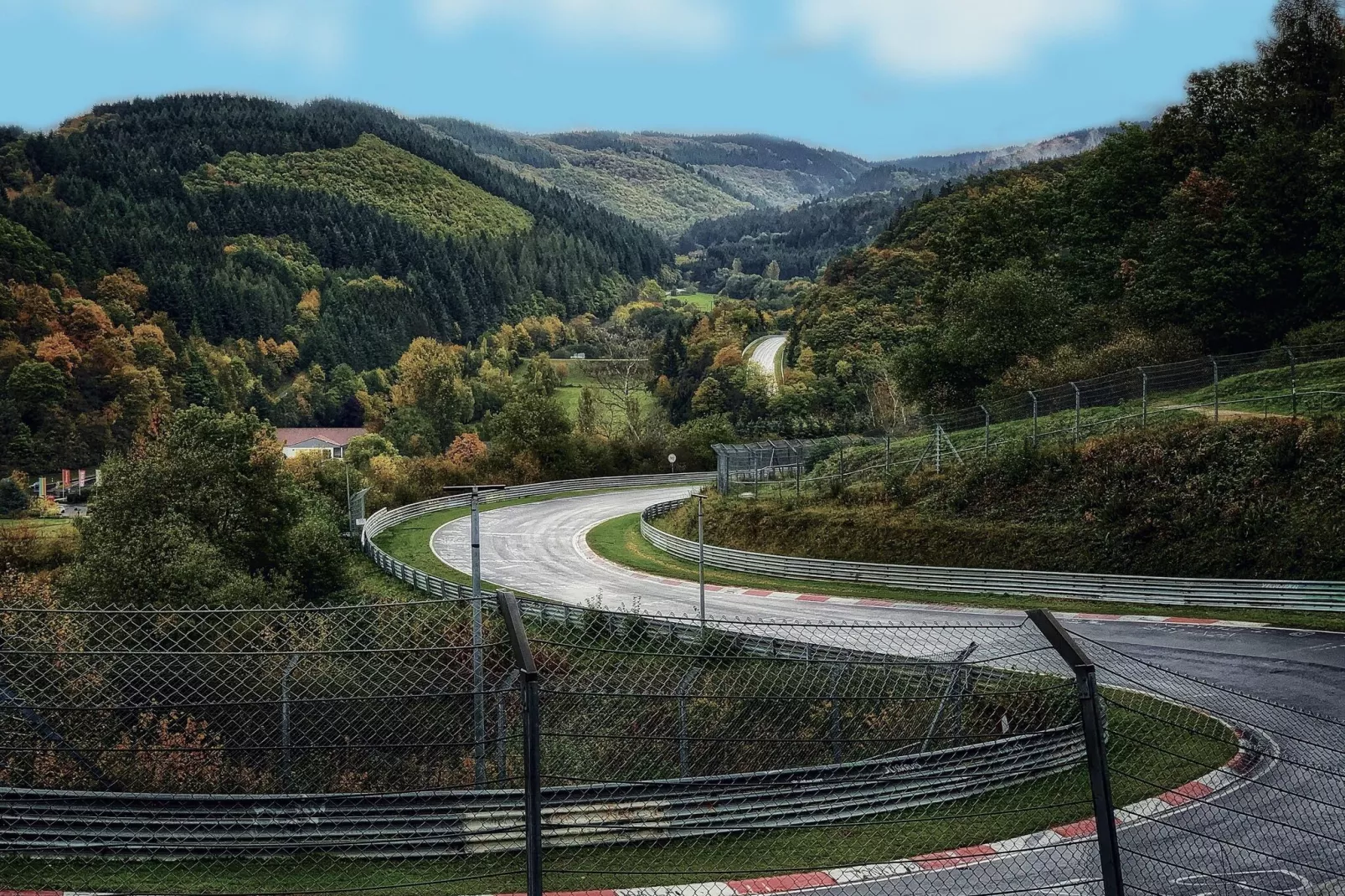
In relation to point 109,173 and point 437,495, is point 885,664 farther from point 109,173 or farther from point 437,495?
point 109,173

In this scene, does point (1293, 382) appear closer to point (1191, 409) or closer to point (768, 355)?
point (1191, 409)

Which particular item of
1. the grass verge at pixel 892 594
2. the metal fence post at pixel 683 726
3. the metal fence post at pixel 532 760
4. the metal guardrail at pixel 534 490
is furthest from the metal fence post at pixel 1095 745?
the metal guardrail at pixel 534 490

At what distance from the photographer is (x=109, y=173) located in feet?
633

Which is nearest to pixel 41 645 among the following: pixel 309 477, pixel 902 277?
pixel 309 477

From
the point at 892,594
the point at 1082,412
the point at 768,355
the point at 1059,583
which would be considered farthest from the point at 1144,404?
the point at 768,355

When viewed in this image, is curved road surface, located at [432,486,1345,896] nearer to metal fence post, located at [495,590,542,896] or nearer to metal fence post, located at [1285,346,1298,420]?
metal fence post, located at [495,590,542,896]

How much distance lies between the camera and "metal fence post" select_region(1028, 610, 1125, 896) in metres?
5.09

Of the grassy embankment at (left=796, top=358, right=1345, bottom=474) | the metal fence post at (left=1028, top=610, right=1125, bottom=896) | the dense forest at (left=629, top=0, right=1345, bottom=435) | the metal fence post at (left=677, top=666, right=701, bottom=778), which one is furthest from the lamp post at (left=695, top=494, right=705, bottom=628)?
the dense forest at (left=629, top=0, right=1345, bottom=435)

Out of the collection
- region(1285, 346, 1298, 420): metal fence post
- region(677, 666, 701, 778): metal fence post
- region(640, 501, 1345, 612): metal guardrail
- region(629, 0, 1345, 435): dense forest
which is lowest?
region(640, 501, 1345, 612): metal guardrail

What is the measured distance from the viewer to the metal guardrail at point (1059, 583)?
29.0 metres

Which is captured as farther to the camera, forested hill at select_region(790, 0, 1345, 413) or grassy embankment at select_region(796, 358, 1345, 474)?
forested hill at select_region(790, 0, 1345, 413)

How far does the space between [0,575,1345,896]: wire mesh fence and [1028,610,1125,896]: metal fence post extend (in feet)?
0.09

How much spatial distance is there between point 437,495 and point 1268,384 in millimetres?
45673

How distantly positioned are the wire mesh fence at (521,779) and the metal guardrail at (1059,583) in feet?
65.6
